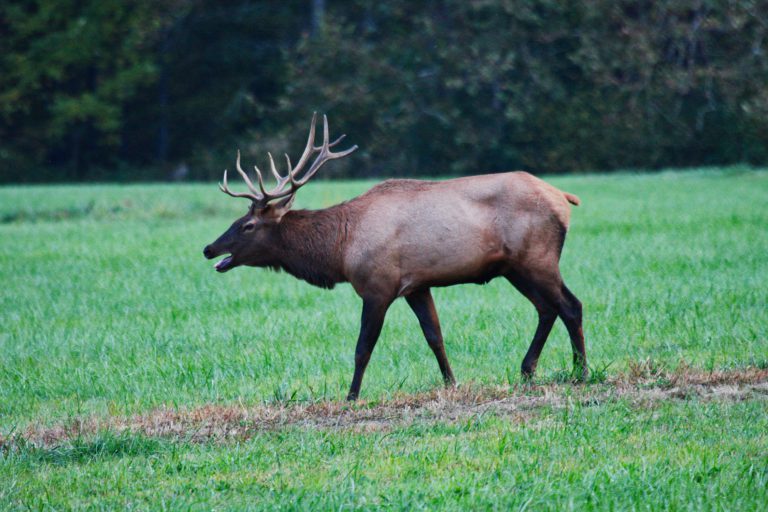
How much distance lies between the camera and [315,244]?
8203 millimetres

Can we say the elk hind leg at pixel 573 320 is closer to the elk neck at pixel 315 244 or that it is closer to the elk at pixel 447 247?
the elk at pixel 447 247

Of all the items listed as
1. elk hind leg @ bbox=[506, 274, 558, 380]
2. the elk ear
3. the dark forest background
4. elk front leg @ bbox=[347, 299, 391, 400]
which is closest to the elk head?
the elk ear

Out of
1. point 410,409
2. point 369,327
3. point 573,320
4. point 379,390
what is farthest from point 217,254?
point 573,320

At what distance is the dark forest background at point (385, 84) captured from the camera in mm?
35250

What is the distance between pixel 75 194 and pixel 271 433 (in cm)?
2258

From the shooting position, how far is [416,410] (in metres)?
7.08

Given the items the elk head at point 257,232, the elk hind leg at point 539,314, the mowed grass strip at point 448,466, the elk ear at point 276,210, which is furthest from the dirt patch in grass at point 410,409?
the elk ear at point 276,210

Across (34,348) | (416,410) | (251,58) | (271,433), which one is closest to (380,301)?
(416,410)

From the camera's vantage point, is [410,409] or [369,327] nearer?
[410,409]

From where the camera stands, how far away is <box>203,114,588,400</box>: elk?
25.4 ft

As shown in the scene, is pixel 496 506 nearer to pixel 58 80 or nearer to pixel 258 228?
pixel 258 228

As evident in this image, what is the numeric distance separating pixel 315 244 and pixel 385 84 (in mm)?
32432

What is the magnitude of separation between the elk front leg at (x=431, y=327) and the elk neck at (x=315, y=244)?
21.9 inches

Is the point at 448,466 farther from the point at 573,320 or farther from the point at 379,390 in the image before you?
the point at 573,320
